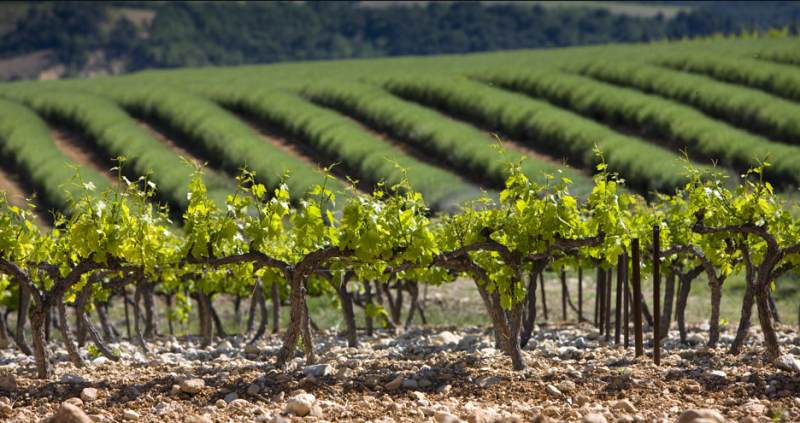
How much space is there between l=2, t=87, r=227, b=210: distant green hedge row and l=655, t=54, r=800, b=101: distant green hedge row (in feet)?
59.6

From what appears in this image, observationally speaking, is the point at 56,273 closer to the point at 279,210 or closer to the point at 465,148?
the point at 279,210

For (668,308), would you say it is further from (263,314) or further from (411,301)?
(263,314)

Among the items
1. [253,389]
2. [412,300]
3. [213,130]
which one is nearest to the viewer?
[253,389]

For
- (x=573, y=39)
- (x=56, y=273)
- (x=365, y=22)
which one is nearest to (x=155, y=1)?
(x=365, y=22)

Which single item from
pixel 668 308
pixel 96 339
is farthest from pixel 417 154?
pixel 96 339

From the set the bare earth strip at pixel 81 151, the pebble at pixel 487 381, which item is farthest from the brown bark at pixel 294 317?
the bare earth strip at pixel 81 151

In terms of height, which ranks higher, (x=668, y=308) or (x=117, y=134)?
(x=117, y=134)

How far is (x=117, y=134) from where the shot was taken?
24672mm

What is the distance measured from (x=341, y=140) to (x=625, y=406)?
65.3 feet

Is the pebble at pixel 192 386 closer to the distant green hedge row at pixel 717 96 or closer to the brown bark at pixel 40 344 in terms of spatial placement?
the brown bark at pixel 40 344

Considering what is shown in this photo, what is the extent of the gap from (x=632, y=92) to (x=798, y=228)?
2131cm

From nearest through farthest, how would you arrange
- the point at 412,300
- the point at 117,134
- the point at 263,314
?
the point at 263,314 → the point at 412,300 → the point at 117,134

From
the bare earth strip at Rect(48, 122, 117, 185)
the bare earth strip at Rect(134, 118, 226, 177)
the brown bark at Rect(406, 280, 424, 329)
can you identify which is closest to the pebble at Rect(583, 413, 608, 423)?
the brown bark at Rect(406, 280, 424, 329)

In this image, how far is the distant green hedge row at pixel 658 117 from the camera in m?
19.3
